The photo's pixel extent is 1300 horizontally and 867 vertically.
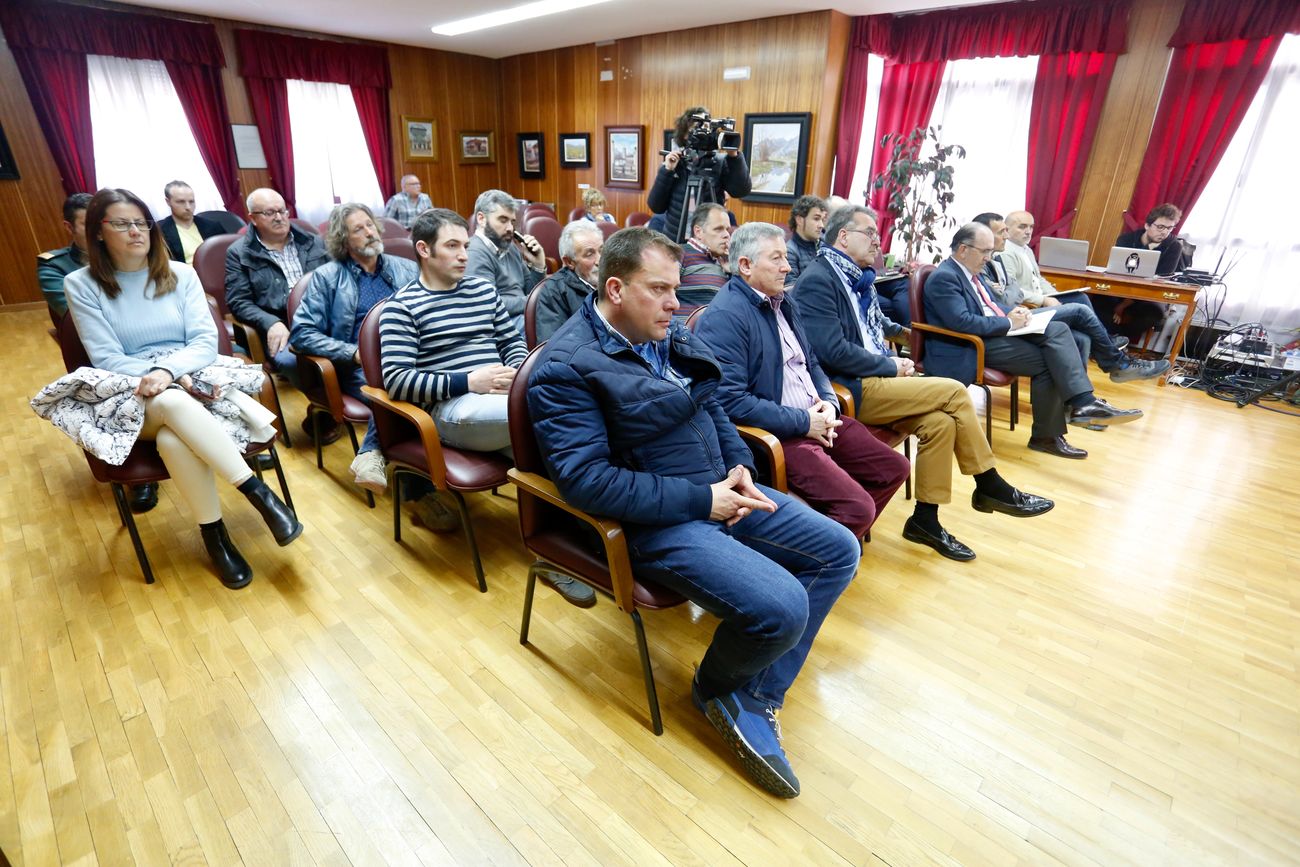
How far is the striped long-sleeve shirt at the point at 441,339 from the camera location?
2127 mm

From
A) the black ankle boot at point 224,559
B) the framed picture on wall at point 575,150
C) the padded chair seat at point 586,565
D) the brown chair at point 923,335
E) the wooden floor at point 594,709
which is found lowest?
the wooden floor at point 594,709

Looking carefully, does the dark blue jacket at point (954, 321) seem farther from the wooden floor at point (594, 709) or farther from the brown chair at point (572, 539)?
the brown chair at point (572, 539)

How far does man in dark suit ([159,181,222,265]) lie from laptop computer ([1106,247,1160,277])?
6.66 meters

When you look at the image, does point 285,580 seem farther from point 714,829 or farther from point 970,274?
point 970,274

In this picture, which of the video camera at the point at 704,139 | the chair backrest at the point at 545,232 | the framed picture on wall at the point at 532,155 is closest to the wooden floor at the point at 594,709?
the video camera at the point at 704,139

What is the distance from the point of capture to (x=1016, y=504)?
2678 mm

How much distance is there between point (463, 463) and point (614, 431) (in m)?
0.82

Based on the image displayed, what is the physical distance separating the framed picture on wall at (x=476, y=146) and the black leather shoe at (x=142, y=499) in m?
7.51

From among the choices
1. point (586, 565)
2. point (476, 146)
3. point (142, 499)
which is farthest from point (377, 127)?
point (586, 565)

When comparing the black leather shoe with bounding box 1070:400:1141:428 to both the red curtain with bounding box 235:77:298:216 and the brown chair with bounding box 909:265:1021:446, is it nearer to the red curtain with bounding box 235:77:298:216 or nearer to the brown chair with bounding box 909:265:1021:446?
the brown chair with bounding box 909:265:1021:446

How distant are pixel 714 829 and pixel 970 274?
9.46ft

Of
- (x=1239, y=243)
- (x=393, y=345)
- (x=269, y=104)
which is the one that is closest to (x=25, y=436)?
(x=393, y=345)

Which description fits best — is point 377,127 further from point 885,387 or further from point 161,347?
point 885,387

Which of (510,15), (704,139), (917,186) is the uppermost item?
(510,15)
